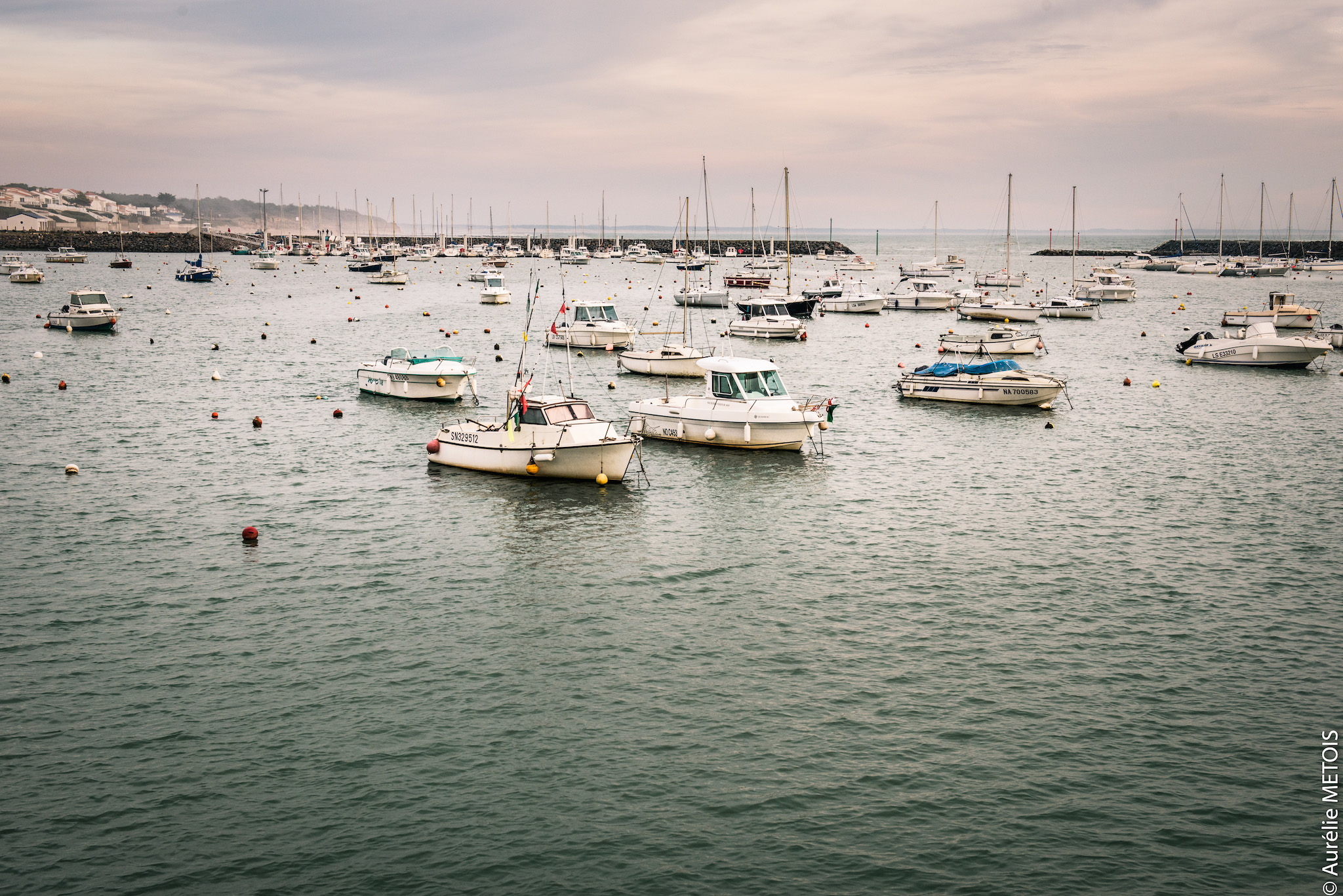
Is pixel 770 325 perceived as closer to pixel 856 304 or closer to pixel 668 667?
pixel 856 304

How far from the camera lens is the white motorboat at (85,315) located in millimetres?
75875

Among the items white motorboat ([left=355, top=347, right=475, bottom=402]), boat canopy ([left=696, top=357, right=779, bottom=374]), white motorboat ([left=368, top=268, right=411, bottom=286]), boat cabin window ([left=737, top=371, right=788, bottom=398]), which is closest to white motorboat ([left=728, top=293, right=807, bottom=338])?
white motorboat ([left=355, top=347, right=475, bottom=402])

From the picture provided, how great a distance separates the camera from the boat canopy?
39.4 meters

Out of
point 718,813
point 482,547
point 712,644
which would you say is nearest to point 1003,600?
point 712,644

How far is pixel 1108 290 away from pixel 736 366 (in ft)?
310

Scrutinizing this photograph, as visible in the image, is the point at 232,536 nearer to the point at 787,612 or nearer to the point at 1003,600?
the point at 787,612

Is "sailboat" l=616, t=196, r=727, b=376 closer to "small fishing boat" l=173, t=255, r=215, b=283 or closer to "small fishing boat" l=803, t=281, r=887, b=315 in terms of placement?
"small fishing boat" l=803, t=281, r=887, b=315

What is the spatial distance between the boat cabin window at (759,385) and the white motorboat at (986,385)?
14599 mm

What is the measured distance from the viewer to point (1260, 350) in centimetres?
6338

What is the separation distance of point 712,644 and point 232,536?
1473 cm

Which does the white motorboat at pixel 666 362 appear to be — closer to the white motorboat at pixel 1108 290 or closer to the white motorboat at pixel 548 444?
the white motorboat at pixel 548 444

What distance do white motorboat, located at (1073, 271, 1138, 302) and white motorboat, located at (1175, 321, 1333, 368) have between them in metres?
49.5

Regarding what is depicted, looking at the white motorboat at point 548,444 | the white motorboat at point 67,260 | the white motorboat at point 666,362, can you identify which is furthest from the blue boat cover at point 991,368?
the white motorboat at point 67,260

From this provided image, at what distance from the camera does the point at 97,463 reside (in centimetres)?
3566
